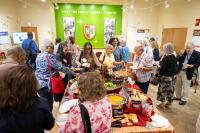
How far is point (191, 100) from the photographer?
14.2 feet

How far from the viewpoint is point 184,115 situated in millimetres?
3514

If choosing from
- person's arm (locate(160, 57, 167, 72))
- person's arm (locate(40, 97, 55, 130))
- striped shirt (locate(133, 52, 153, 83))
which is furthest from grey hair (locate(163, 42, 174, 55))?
person's arm (locate(40, 97, 55, 130))

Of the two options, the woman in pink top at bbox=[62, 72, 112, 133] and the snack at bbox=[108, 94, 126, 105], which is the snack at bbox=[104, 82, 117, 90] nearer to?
the snack at bbox=[108, 94, 126, 105]

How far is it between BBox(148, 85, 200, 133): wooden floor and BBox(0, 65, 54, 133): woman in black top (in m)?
2.81

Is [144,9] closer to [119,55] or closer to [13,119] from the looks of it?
[119,55]

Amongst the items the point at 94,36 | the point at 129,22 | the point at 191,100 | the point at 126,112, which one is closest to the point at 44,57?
the point at 126,112

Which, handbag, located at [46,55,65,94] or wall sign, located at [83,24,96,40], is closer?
handbag, located at [46,55,65,94]

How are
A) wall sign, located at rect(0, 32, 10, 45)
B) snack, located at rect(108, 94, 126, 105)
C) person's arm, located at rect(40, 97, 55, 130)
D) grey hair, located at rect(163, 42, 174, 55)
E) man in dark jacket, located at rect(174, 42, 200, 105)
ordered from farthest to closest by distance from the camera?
1. wall sign, located at rect(0, 32, 10, 45)
2. man in dark jacket, located at rect(174, 42, 200, 105)
3. grey hair, located at rect(163, 42, 174, 55)
4. snack, located at rect(108, 94, 126, 105)
5. person's arm, located at rect(40, 97, 55, 130)

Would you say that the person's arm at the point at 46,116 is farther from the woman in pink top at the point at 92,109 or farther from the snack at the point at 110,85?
the snack at the point at 110,85

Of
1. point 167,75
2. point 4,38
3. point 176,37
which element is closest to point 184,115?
point 167,75

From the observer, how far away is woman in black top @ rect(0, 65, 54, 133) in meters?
0.95

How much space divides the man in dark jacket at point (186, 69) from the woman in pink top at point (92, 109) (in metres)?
3.14

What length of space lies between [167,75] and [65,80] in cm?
230

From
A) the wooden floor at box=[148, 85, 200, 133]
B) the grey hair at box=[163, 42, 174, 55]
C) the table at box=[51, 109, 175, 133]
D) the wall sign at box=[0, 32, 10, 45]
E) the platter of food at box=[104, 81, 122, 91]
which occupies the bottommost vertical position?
the wooden floor at box=[148, 85, 200, 133]
